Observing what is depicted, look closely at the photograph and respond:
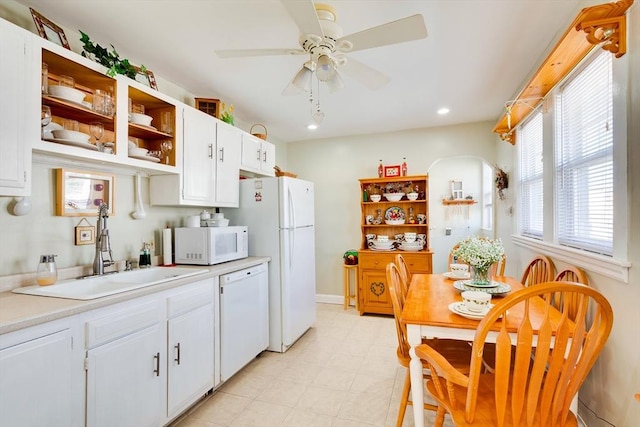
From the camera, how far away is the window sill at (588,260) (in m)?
1.45

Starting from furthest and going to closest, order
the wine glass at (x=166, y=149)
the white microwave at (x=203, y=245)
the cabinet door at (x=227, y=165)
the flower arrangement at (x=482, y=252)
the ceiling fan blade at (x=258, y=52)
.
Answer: the cabinet door at (x=227, y=165) < the white microwave at (x=203, y=245) < the wine glass at (x=166, y=149) < the flower arrangement at (x=482, y=252) < the ceiling fan blade at (x=258, y=52)

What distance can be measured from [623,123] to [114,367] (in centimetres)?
273

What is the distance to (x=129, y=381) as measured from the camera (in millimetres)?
1640

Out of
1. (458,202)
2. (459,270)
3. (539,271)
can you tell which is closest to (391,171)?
(458,202)

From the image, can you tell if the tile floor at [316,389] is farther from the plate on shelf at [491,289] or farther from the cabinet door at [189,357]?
the plate on shelf at [491,289]

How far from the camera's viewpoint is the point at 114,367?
1568 millimetres

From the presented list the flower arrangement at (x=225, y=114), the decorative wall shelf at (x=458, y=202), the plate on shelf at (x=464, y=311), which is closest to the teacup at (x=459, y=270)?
the plate on shelf at (x=464, y=311)

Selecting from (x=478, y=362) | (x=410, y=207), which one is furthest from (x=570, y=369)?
(x=410, y=207)

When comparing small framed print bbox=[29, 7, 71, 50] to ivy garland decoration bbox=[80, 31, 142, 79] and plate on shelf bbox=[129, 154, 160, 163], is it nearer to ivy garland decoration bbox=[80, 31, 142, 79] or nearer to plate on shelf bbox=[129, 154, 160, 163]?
ivy garland decoration bbox=[80, 31, 142, 79]

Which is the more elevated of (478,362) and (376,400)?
(478,362)

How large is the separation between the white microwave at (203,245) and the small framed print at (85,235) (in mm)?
623

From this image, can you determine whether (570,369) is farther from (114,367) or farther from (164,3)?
(164,3)

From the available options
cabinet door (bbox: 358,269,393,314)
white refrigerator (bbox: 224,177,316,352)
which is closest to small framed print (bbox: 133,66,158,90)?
white refrigerator (bbox: 224,177,316,352)

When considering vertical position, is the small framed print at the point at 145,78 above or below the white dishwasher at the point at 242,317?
above
